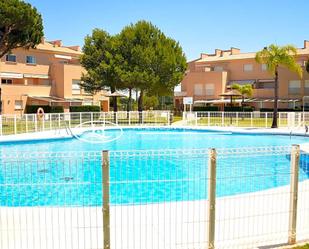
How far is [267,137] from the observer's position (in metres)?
25.6

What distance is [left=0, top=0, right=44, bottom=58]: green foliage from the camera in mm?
28125

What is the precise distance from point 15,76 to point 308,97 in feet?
125

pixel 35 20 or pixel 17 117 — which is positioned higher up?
pixel 35 20

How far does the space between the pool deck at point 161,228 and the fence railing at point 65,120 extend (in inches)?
670

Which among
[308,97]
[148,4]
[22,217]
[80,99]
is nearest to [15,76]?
[80,99]

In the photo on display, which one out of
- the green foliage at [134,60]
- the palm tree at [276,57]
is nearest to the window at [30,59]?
the green foliage at [134,60]

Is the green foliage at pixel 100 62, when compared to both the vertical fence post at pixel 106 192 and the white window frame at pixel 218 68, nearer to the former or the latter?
the white window frame at pixel 218 68

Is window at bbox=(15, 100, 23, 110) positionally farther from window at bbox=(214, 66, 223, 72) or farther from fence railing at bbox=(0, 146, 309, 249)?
fence railing at bbox=(0, 146, 309, 249)

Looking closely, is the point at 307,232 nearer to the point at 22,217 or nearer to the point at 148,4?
the point at 22,217

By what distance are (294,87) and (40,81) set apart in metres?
34.7

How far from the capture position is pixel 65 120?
2708 centimetres

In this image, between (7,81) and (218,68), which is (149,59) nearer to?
(7,81)

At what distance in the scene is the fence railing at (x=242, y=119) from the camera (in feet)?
95.3

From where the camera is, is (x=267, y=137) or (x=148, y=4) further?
(x=267, y=137)
